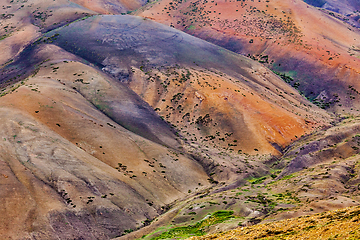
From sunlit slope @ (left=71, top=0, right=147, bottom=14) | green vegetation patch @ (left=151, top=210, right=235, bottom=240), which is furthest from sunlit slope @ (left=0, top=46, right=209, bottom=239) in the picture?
sunlit slope @ (left=71, top=0, right=147, bottom=14)

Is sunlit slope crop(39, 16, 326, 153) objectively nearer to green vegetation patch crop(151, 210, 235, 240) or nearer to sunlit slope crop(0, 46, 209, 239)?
sunlit slope crop(0, 46, 209, 239)

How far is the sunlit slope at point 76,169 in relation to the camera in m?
40.1

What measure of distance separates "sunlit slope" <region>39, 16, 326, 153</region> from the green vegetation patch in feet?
103

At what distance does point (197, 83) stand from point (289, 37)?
→ 49519 millimetres

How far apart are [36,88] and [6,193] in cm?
3099

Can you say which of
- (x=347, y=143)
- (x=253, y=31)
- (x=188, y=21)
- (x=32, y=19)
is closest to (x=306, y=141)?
(x=347, y=143)

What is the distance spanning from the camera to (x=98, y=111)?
70438mm

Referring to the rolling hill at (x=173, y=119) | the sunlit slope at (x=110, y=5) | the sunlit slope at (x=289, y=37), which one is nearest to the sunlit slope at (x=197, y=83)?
the rolling hill at (x=173, y=119)

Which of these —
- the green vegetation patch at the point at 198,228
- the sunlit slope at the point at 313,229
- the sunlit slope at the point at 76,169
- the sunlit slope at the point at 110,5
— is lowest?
the sunlit slope at the point at 76,169

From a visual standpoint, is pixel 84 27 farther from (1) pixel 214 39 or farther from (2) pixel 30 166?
(2) pixel 30 166

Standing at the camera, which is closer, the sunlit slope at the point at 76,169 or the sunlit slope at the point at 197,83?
the sunlit slope at the point at 76,169

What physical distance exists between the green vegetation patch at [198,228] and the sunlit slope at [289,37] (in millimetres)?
66512

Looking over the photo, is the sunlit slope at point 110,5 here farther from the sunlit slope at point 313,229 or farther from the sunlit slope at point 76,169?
the sunlit slope at point 313,229

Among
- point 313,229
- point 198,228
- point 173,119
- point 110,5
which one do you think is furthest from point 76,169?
point 110,5
